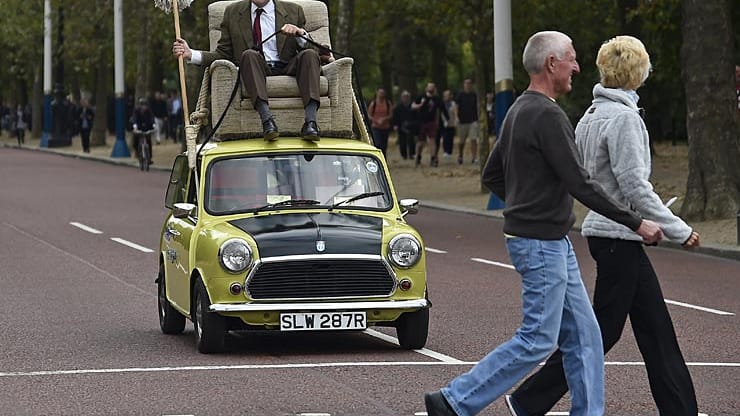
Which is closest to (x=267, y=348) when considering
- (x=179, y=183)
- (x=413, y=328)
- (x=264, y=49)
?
(x=413, y=328)

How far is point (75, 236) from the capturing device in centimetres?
2452

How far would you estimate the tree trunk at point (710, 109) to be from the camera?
2438 centimetres

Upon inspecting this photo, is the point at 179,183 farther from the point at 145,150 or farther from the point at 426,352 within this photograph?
the point at 145,150

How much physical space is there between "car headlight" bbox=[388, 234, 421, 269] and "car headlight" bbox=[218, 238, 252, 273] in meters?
0.96

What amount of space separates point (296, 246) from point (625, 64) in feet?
13.2

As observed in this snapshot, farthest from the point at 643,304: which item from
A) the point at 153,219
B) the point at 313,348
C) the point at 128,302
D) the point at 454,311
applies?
the point at 153,219

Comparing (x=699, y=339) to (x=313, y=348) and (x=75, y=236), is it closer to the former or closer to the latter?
(x=313, y=348)

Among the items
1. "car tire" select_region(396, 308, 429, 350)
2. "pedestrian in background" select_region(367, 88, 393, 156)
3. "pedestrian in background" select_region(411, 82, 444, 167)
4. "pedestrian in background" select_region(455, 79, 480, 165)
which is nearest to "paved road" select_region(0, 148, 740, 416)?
"car tire" select_region(396, 308, 429, 350)

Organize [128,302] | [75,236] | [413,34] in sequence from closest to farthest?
[128,302] < [75,236] < [413,34]

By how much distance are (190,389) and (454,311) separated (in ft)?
16.3

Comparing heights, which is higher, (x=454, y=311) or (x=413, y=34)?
(x=413, y=34)

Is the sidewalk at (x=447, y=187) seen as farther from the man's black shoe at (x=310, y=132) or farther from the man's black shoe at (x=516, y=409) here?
the man's black shoe at (x=516, y=409)

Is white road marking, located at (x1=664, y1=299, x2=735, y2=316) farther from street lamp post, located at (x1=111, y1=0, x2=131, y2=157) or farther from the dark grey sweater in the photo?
street lamp post, located at (x1=111, y1=0, x2=131, y2=157)

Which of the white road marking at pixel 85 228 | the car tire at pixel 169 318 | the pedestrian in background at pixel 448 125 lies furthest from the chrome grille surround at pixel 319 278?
the pedestrian in background at pixel 448 125
